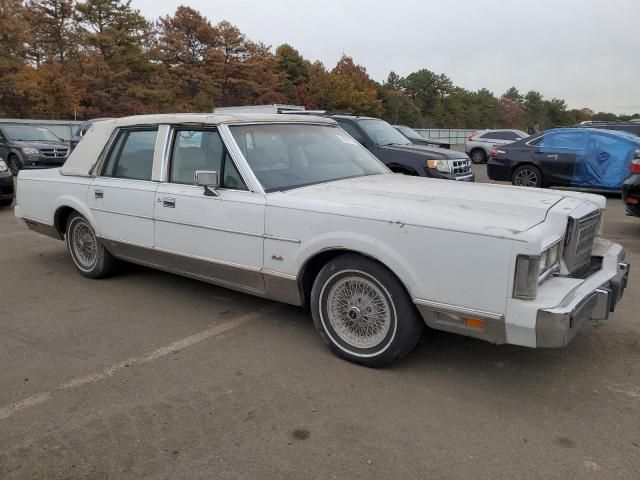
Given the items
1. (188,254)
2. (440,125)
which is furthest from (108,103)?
(440,125)

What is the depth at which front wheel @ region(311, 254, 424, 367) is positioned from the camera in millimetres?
3422

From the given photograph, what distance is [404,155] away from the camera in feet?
31.4

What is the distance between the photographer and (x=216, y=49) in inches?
1753

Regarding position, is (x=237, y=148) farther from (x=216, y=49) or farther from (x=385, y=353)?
(x=216, y=49)

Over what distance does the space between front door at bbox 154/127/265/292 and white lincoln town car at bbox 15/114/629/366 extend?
12 mm

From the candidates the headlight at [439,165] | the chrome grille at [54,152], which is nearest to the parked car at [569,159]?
the headlight at [439,165]

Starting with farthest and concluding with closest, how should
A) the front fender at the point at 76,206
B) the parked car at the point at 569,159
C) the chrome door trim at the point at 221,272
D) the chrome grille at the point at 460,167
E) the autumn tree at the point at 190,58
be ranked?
the autumn tree at the point at 190,58
the parked car at the point at 569,159
the chrome grille at the point at 460,167
the front fender at the point at 76,206
the chrome door trim at the point at 221,272

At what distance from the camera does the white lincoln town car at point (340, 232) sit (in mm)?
3049

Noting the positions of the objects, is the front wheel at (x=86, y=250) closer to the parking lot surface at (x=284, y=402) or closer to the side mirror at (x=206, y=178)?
the parking lot surface at (x=284, y=402)

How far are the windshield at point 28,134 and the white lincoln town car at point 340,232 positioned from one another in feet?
38.0

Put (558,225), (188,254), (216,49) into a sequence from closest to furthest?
(558,225) → (188,254) → (216,49)

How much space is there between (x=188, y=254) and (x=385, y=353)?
1.89m

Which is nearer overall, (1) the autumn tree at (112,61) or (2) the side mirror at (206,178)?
(2) the side mirror at (206,178)

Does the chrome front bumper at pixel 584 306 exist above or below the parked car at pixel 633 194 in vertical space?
below
